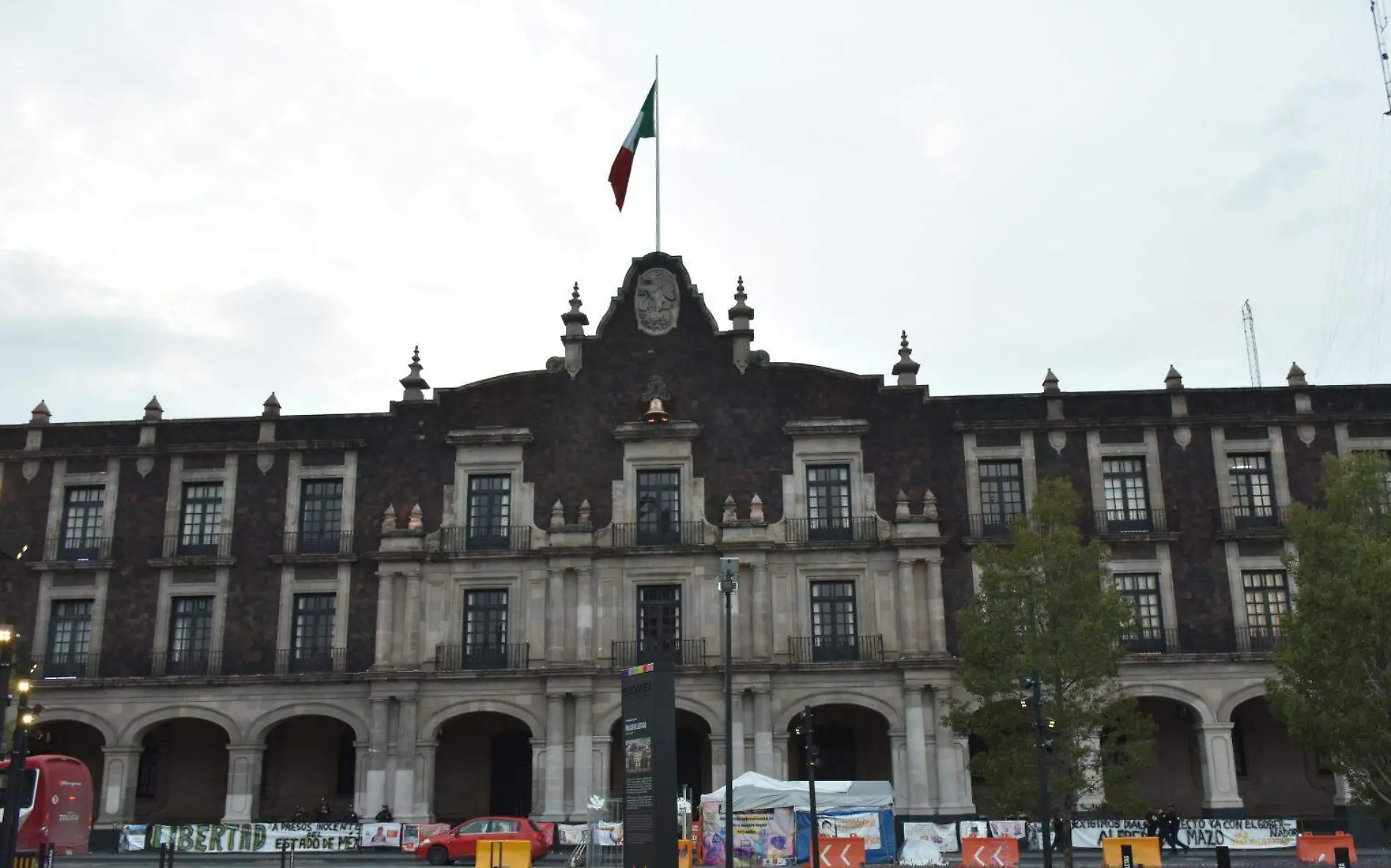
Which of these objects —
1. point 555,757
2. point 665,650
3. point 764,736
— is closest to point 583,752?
point 555,757

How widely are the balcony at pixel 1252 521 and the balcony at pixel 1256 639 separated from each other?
2802 mm

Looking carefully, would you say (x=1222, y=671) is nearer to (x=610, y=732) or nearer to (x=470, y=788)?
(x=610, y=732)

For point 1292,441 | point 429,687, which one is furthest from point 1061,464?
point 429,687

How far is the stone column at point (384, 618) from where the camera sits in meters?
40.2

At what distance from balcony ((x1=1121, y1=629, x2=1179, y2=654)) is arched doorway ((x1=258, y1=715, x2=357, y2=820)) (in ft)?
78.6

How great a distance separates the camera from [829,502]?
4181cm

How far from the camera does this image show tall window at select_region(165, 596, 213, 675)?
41.4m

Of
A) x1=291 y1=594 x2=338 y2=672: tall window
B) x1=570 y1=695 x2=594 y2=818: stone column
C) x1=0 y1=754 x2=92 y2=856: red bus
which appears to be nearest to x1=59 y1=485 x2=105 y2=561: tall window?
x1=291 y1=594 x2=338 y2=672: tall window

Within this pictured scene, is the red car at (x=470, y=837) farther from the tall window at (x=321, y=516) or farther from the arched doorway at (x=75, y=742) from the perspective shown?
the arched doorway at (x=75, y=742)

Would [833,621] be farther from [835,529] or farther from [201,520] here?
Result: [201,520]

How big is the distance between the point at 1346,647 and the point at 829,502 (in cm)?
1675

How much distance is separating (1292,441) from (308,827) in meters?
31.5

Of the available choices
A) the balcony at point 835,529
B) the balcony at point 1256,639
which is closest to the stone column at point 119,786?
the balcony at point 835,529

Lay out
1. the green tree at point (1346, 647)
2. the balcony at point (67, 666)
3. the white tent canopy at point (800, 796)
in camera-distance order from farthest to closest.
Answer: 1. the balcony at point (67, 666)
2. the white tent canopy at point (800, 796)
3. the green tree at point (1346, 647)
